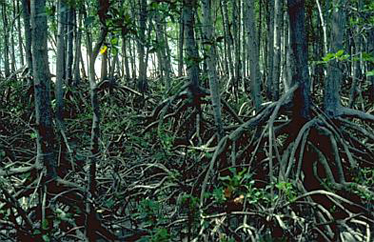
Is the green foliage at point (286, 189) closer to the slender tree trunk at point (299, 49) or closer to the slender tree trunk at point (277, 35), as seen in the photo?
the slender tree trunk at point (299, 49)

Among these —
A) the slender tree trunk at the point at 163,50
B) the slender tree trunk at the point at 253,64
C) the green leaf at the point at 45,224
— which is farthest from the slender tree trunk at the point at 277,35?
the green leaf at the point at 45,224

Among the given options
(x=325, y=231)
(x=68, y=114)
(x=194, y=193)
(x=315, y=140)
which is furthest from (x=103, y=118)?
(x=325, y=231)

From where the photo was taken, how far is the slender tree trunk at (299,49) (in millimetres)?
3289

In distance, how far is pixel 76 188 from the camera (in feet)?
9.88

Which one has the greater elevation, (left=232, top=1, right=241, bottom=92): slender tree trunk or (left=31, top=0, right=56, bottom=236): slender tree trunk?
(left=232, top=1, right=241, bottom=92): slender tree trunk

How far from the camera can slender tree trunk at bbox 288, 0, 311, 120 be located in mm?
3289

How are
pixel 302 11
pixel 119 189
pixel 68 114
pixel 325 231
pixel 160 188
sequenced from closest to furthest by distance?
pixel 325 231 → pixel 302 11 → pixel 160 188 → pixel 119 189 → pixel 68 114

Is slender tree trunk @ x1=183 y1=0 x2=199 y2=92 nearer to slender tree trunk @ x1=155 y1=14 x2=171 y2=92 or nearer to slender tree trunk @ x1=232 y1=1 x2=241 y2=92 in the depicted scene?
slender tree trunk @ x1=155 y1=14 x2=171 y2=92

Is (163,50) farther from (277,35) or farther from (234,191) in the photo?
(277,35)

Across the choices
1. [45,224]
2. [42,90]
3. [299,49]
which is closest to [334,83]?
[299,49]

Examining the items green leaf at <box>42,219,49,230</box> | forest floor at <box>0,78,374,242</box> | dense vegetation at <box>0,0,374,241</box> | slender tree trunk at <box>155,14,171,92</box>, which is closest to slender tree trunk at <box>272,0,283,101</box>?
slender tree trunk at <box>155,14,171,92</box>

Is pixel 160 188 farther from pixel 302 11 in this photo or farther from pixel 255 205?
pixel 302 11

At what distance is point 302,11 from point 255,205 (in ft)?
4.60

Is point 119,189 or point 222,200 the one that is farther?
point 119,189
